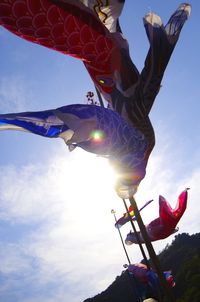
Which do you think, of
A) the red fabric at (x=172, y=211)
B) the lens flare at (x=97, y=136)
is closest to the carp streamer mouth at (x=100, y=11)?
the lens flare at (x=97, y=136)

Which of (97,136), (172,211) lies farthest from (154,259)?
(172,211)

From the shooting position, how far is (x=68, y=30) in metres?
3.49

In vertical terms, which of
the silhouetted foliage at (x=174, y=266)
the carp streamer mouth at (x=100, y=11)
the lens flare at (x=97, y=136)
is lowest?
the lens flare at (x=97, y=136)

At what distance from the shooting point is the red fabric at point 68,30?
3289 mm

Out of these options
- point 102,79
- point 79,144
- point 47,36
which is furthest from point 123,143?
point 47,36

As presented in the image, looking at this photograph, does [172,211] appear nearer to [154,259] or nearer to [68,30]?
[154,259]

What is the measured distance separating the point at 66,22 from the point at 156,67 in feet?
3.68

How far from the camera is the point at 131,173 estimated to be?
3412 mm

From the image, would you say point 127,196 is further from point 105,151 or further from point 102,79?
point 102,79

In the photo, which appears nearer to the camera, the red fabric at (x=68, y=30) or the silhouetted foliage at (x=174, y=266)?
the red fabric at (x=68, y=30)

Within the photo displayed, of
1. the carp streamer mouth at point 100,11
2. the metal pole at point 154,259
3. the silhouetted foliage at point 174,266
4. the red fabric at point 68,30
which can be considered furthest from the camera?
the silhouetted foliage at point 174,266

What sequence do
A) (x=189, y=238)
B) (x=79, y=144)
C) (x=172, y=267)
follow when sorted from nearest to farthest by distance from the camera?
(x=79, y=144)
(x=172, y=267)
(x=189, y=238)

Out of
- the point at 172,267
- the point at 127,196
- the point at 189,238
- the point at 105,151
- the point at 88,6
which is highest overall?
the point at 189,238

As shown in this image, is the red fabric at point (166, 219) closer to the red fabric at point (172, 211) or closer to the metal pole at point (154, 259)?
the red fabric at point (172, 211)
